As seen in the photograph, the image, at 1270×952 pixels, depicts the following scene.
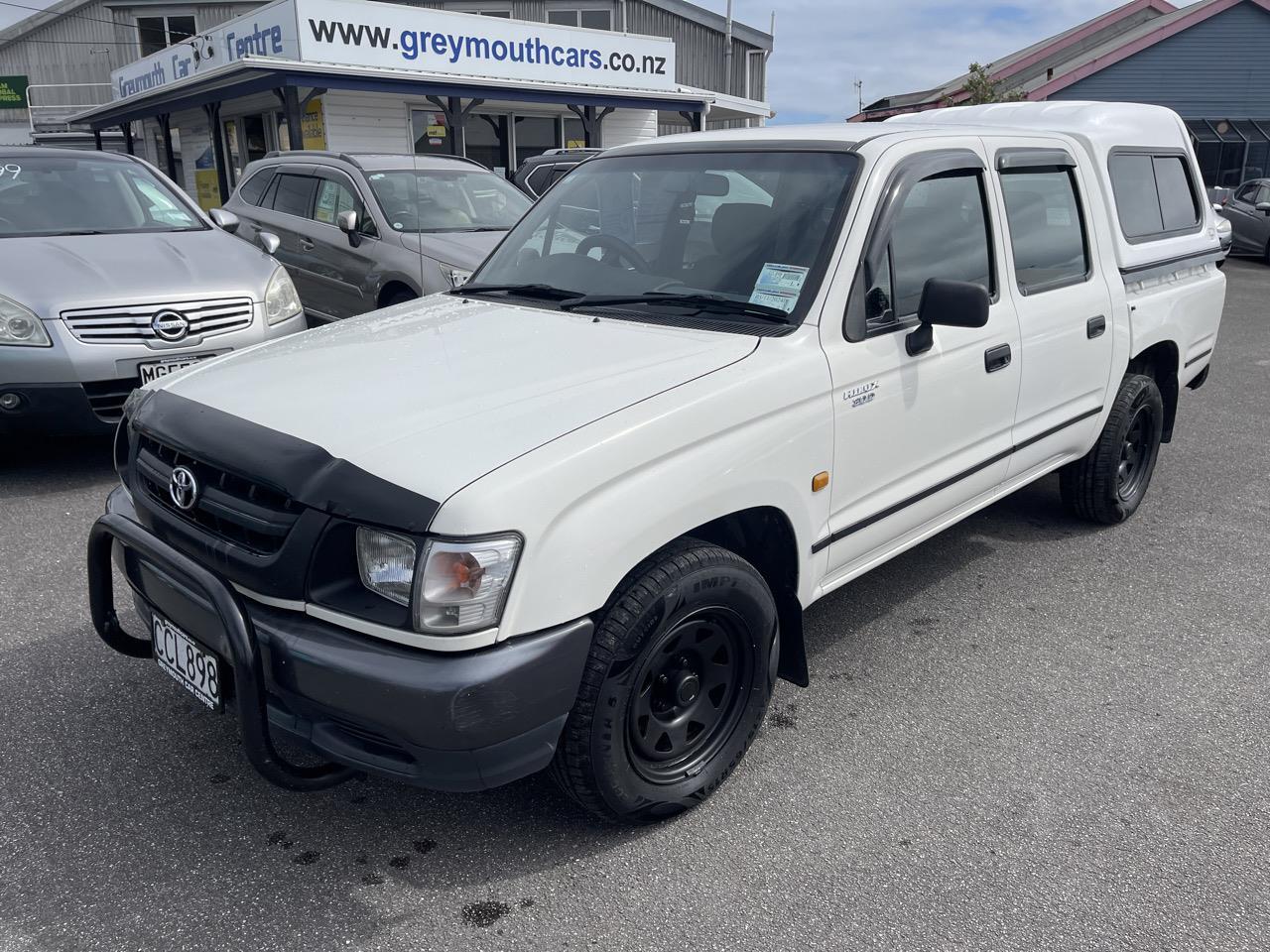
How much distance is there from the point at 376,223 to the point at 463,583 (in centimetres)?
632

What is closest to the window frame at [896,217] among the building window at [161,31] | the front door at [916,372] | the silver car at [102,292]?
the front door at [916,372]

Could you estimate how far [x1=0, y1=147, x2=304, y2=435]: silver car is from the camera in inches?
200

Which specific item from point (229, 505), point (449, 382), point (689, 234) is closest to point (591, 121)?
point (689, 234)

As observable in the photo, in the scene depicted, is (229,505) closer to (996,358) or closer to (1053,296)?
(996,358)

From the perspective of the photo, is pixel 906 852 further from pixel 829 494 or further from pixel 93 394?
pixel 93 394

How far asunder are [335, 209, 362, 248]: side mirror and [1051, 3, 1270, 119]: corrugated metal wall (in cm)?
2290

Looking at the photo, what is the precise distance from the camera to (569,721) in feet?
7.86

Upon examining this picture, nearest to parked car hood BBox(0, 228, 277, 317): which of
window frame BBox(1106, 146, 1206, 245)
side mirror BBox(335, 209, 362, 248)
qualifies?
side mirror BBox(335, 209, 362, 248)

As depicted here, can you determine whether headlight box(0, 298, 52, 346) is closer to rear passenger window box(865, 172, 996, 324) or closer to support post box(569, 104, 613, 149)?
rear passenger window box(865, 172, 996, 324)

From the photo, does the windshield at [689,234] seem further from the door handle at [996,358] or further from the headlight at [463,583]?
the headlight at [463,583]

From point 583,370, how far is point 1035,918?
1.74 m

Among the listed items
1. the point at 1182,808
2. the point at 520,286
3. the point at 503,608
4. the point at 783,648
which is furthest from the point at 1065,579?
the point at 503,608

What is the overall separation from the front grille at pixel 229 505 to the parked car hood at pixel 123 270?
9.95 feet

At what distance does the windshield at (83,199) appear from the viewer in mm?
6109
